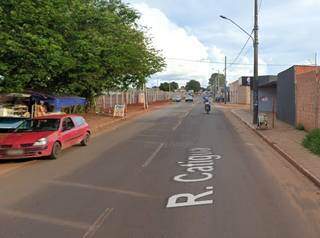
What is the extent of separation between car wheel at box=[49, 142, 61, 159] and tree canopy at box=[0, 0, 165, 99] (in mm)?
4254

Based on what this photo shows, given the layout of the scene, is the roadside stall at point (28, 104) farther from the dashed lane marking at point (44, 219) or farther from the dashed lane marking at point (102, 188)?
the dashed lane marking at point (44, 219)

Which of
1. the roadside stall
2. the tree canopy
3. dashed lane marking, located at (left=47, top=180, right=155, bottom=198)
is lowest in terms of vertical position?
dashed lane marking, located at (left=47, top=180, right=155, bottom=198)

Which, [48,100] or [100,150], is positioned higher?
[48,100]

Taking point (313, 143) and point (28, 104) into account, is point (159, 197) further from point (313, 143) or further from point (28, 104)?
point (28, 104)

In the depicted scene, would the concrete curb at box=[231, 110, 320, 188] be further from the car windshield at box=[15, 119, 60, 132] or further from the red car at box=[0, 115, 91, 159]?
the car windshield at box=[15, 119, 60, 132]

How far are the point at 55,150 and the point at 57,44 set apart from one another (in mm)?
6305

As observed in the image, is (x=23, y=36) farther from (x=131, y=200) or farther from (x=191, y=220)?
(x=191, y=220)

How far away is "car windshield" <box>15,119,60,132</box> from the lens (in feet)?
53.1

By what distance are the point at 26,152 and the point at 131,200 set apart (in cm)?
651

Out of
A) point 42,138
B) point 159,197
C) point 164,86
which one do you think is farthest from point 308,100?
point 164,86

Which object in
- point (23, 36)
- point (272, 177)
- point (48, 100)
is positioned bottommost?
point (272, 177)

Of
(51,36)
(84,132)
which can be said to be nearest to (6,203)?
(84,132)

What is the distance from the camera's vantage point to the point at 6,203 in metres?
8.90

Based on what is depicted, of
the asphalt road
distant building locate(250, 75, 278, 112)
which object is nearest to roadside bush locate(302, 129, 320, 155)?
the asphalt road
